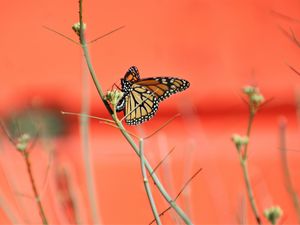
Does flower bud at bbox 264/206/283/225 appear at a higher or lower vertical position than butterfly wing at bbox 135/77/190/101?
lower

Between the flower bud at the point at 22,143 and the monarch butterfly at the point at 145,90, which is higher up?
the monarch butterfly at the point at 145,90

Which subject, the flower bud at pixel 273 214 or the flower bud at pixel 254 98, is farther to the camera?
the flower bud at pixel 254 98

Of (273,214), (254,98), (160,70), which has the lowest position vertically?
(273,214)

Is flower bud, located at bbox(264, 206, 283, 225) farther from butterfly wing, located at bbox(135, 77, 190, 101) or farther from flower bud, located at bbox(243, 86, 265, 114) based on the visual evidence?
butterfly wing, located at bbox(135, 77, 190, 101)

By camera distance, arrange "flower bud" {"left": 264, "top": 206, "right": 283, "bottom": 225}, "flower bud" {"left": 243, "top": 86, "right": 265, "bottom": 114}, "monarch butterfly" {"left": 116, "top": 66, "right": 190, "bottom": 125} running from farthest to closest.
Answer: "monarch butterfly" {"left": 116, "top": 66, "right": 190, "bottom": 125}, "flower bud" {"left": 243, "top": 86, "right": 265, "bottom": 114}, "flower bud" {"left": 264, "top": 206, "right": 283, "bottom": 225}

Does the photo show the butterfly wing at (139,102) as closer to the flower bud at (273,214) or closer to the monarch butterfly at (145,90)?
the monarch butterfly at (145,90)

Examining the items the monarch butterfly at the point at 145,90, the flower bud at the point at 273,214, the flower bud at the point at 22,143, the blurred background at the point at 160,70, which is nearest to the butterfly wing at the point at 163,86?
the monarch butterfly at the point at 145,90

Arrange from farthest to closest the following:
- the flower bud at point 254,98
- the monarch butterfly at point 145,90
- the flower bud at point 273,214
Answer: the monarch butterfly at point 145,90
the flower bud at point 254,98
the flower bud at point 273,214

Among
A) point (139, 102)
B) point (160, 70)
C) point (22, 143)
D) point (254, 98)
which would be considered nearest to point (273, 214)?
point (254, 98)

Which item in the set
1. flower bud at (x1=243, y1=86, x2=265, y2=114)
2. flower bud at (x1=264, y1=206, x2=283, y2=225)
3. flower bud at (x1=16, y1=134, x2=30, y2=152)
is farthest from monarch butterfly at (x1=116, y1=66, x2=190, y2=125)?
flower bud at (x1=264, y1=206, x2=283, y2=225)

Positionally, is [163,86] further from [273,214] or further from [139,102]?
[273,214]
